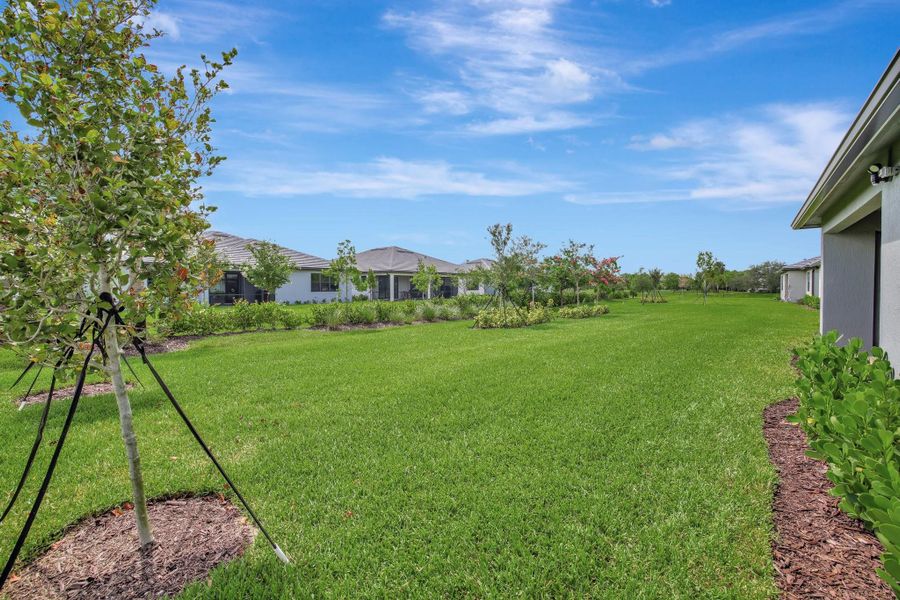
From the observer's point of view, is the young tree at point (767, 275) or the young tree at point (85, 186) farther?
the young tree at point (767, 275)

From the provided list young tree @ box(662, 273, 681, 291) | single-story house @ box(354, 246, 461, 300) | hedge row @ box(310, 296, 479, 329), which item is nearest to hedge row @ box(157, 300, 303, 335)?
hedge row @ box(310, 296, 479, 329)

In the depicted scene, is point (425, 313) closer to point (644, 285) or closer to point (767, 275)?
point (644, 285)

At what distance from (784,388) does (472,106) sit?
9.59 meters

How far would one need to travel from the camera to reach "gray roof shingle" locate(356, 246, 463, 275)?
3522cm

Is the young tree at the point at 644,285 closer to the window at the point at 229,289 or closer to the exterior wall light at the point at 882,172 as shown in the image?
the window at the point at 229,289

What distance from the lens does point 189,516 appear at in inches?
134

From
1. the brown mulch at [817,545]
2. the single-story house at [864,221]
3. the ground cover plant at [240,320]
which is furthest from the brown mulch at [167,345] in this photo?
the single-story house at [864,221]

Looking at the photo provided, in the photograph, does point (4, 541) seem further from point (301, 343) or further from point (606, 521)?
point (301, 343)

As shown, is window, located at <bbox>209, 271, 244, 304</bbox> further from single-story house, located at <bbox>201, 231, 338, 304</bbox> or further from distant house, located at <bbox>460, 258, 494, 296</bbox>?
distant house, located at <bbox>460, 258, 494, 296</bbox>

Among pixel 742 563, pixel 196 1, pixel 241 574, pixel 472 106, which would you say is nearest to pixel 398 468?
pixel 241 574

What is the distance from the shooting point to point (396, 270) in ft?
114

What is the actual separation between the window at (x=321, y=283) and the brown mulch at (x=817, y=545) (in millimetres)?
30417

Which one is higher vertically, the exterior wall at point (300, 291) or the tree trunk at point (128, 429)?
the exterior wall at point (300, 291)

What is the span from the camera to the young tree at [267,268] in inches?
952
